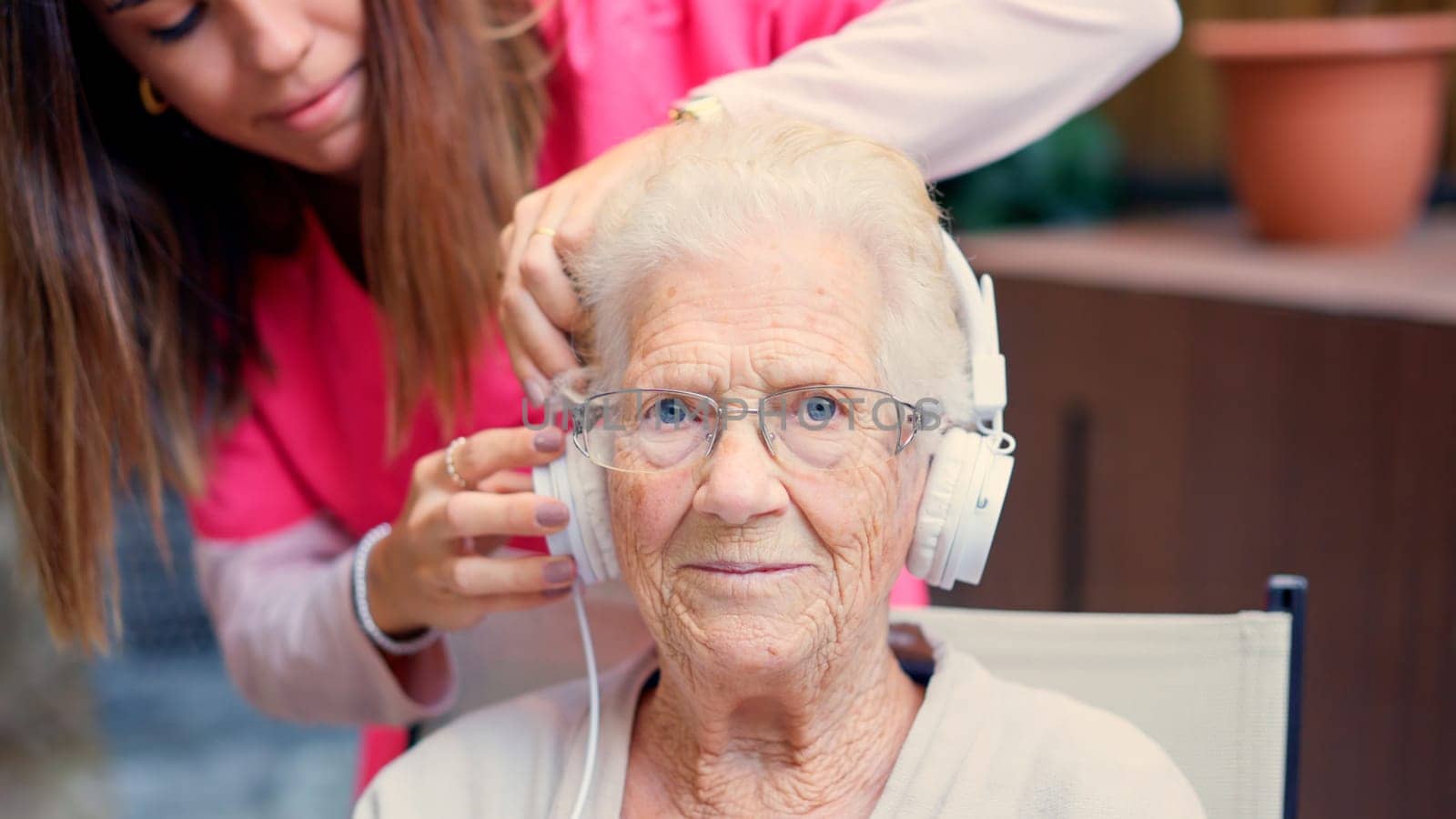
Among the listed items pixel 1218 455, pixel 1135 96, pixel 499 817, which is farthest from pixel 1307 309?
pixel 499 817

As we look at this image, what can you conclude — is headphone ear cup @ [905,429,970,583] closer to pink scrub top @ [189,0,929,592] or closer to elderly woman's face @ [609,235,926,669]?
elderly woman's face @ [609,235,926,669]

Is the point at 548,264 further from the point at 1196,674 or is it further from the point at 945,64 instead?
the point at 1196,674

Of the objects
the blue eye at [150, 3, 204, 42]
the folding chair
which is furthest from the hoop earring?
the folding chair

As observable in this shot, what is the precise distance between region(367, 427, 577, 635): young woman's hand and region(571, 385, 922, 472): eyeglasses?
0.31 ft

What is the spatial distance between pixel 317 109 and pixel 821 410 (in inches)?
25.9

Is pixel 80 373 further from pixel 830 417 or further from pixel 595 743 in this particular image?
pixel 830 417

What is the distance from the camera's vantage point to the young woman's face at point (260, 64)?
133 cm

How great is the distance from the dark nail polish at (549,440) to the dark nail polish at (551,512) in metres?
0.05

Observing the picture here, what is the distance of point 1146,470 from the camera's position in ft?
8.42

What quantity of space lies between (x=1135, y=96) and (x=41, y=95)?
2556mm

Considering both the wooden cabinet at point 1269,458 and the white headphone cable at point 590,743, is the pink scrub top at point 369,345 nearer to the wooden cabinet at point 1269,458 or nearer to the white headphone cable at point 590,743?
the white headphone cable at point 590,743

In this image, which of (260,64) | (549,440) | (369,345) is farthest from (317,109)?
(549,440)

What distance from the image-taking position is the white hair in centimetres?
113

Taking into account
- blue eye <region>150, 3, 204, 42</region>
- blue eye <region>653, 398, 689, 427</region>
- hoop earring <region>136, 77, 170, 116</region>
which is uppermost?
blue eye <region>150, 3, 204, 42</region>
